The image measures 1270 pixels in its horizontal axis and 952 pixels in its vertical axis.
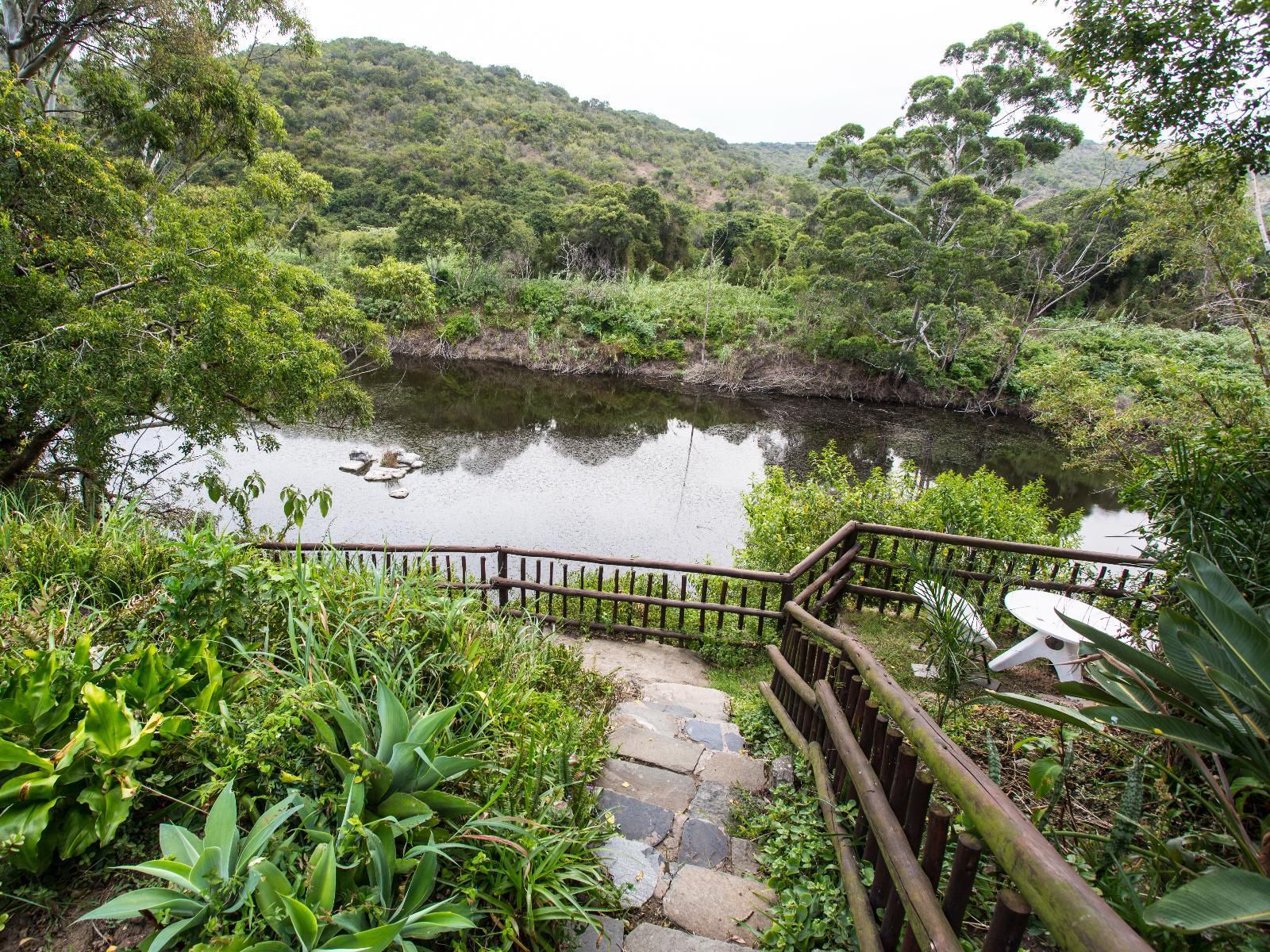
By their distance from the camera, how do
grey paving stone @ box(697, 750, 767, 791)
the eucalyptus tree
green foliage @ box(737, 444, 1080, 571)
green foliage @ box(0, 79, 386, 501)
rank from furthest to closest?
the eucalyptus tree < green foliage @ box(737, 444, 1080, 571) < green foliage @ box(0, 79, 386, 501) < grey paving stone @ box(697, 750, 767, 791)

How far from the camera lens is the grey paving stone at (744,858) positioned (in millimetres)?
2094

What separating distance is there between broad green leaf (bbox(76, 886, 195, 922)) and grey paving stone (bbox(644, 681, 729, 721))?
108 inches

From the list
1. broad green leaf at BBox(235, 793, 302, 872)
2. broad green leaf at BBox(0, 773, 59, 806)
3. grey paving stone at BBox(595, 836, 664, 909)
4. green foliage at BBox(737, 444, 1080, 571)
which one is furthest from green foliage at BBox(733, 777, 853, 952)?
green foliage at BBox(737, 444, 1080, 571)

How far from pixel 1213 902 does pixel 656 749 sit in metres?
2.37

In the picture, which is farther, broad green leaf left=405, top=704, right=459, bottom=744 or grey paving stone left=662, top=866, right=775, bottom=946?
grey paving stone left=662, top=866, right=775, bottom=946

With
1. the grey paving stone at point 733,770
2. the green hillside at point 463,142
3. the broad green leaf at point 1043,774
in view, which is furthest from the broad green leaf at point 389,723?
the green hillside at point 463,142

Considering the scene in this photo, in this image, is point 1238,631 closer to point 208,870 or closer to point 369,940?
point 369,940

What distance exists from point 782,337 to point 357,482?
629 inches

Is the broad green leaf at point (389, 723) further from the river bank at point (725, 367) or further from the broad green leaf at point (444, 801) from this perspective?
the river bank at point (725, 367)

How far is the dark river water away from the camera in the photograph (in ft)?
32.7

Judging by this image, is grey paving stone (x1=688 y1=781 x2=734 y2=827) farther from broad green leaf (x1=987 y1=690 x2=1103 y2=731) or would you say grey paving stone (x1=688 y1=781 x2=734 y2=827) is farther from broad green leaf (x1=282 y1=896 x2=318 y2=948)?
broad green leaf (x1=282 y1=896 x2=318 y2=948)

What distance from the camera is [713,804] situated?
2.49 m

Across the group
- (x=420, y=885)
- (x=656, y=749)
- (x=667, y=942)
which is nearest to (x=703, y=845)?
(x=667, y=942)

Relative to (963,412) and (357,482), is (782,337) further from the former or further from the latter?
(357,482)
